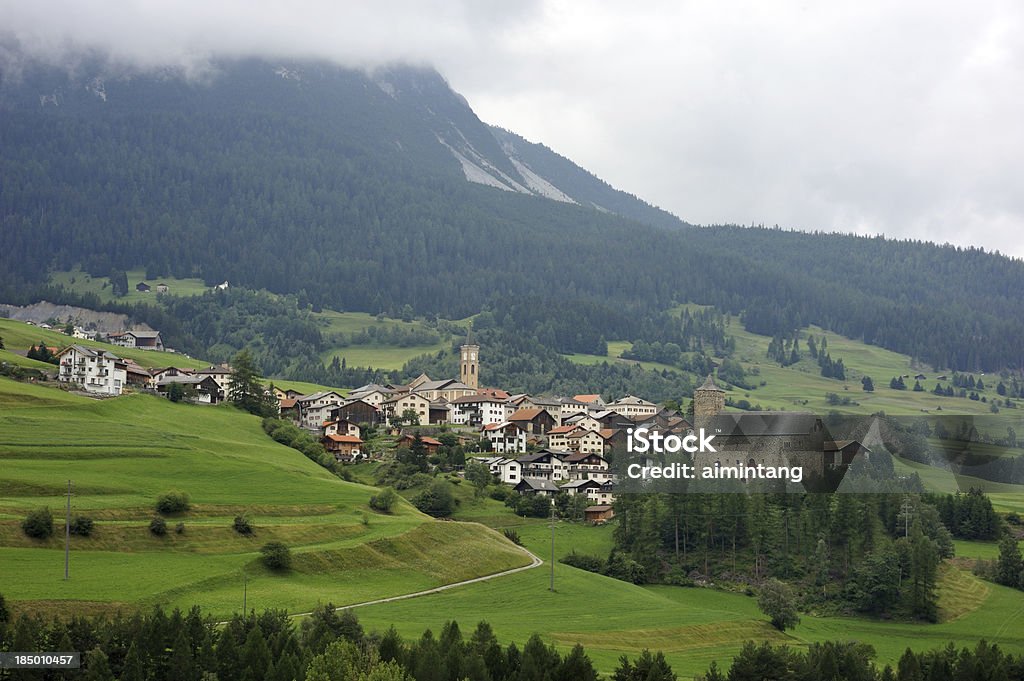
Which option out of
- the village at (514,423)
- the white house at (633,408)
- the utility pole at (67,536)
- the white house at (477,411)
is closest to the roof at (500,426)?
the village at (514,423)

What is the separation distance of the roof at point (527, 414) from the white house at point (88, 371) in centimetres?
5001

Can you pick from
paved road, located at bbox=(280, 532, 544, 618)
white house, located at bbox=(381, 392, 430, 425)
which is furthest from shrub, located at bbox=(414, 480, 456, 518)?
white house, located at bbox=(381, 392, 430, 425)

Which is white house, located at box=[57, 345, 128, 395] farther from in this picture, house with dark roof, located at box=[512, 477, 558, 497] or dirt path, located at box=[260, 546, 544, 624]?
dirt path, located at box=[260, 546, 544, 624]

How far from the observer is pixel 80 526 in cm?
8144

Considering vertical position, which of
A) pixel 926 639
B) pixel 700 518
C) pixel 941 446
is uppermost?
pixel 941 446

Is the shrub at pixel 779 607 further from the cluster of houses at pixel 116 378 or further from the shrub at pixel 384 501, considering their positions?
the cluster of houses at pixel 116 378

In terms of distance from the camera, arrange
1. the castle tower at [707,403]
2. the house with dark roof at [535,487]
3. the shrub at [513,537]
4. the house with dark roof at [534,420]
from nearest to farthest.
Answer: the shrub at [513,537]
the house with dark roof at [535,487]
the castle tower at [707,403]
the house with dark roof at [534,420]

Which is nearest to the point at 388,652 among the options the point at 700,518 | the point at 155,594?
the point at 155,594

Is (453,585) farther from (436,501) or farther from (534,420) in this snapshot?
(534,420)

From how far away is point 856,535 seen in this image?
10975 centimetres

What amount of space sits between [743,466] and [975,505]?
76.9 feet

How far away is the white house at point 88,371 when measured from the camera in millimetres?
137500

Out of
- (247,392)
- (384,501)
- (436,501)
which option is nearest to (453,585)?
(384,501)

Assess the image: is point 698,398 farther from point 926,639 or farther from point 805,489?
point 926,639
